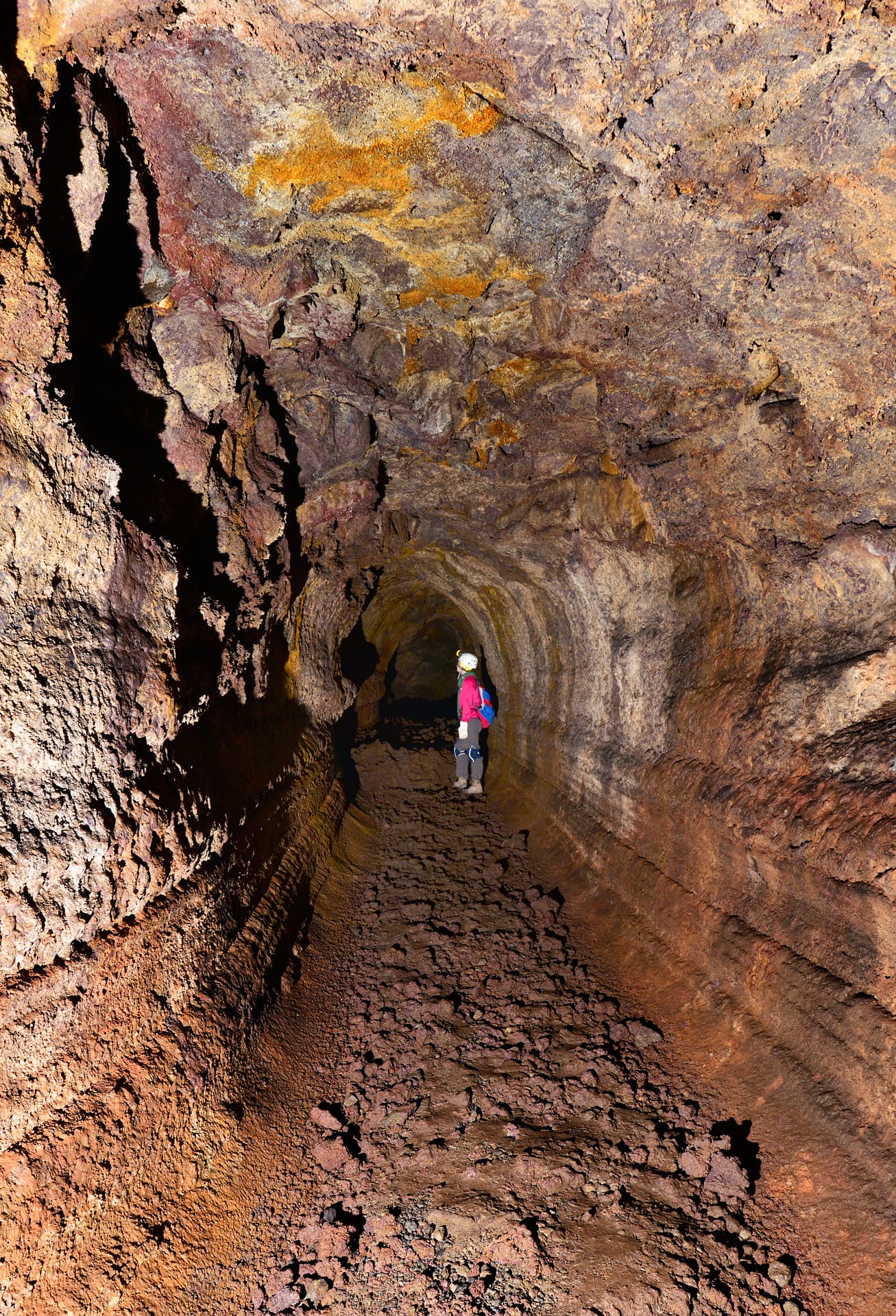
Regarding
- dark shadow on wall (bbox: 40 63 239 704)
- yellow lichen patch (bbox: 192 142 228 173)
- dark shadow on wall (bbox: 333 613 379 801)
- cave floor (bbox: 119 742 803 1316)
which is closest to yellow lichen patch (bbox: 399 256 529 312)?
yellow lichen patch (bbox: 192 142 228 173)

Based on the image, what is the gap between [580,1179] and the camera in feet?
8.85

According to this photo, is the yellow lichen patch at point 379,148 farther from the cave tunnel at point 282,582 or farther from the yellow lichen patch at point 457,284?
the yellow lichen patch at point 457,284

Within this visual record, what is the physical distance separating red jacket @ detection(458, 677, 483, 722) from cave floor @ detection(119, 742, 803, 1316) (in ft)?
12.5

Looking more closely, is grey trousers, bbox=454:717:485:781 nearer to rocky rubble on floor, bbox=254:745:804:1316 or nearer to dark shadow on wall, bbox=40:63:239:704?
rocky rubble on floor, bbox=254:745:804:1316

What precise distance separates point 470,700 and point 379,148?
248 inches

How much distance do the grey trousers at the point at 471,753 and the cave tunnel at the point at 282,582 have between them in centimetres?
360

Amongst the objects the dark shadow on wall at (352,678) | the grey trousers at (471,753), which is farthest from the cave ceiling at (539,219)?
the dark shadow on wall at (352,678)

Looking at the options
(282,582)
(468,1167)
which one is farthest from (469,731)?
(468,1167)

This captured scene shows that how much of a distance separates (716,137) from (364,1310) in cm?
478

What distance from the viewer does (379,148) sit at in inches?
110

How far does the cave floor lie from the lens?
7.79ft

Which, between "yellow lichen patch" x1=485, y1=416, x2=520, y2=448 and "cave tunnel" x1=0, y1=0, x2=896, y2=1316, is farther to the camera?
"yellow lichen patch" x1=485, y1=416, x2=520, y2=448

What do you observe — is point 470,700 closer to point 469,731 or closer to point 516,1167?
point 469,731

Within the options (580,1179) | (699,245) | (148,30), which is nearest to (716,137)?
(699,245)
